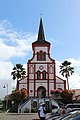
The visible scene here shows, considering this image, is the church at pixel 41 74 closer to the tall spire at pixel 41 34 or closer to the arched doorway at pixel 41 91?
the arched doorway at pixel 41 91

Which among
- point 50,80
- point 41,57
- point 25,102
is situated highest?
point 41,57

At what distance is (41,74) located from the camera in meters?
75.4

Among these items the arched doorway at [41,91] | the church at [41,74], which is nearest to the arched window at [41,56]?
the church at [41,74]

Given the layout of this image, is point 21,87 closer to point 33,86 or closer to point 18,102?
point 33,86

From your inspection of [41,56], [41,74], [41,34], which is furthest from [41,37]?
[41,74]

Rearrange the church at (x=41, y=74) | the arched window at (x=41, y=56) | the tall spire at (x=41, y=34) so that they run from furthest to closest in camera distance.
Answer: the tall spire at (x=41, y=34), the arched window at (x=41, y=56), the church at (x=41, y=74)

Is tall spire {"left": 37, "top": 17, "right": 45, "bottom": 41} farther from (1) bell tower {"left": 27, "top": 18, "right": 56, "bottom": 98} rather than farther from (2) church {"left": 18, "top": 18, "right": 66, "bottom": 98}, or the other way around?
(2) church {"left": 18, "top": 18, "right": 66, "bottom": 98}

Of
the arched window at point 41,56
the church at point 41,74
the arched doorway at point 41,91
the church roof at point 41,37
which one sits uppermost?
the church roof at point 41,37

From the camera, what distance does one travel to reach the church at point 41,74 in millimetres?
73562

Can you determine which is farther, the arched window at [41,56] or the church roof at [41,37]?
the church roof at [41,37]

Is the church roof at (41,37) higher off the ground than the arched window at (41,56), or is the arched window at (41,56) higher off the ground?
the church roof at (41,37)

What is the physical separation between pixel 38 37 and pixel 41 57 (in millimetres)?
5828

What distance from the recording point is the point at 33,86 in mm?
73438

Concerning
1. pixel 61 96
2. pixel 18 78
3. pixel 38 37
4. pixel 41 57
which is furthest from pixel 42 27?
pixel 61 96
